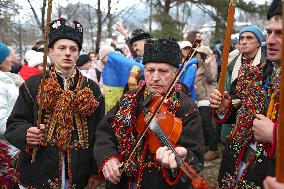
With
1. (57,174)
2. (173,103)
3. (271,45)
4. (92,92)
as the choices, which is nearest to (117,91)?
(92,92)

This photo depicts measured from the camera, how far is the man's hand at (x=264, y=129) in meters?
2.29

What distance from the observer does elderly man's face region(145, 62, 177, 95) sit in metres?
2.80

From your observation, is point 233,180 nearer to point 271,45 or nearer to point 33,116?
point 271,45

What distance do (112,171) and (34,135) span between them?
0.77m

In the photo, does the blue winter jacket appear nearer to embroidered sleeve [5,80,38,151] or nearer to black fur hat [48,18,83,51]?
black fur hat [48,18,83,51]

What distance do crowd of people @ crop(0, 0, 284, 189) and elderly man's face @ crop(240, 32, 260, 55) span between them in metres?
2.12

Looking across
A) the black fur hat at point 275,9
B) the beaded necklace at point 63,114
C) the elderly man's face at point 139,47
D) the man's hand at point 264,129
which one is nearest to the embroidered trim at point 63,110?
the beaded necklace at point 63,114

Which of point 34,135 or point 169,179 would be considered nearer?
point 169,179

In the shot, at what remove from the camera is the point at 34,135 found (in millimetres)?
2986

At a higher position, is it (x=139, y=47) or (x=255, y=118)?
(x=139, y=47)

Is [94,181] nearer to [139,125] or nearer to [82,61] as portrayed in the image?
[139,125]

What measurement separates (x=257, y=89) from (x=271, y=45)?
1.18 ft

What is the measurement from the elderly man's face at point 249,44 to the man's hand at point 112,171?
119 inches

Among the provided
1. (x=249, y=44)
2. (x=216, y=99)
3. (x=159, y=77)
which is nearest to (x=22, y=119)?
(x=159, y=77)
